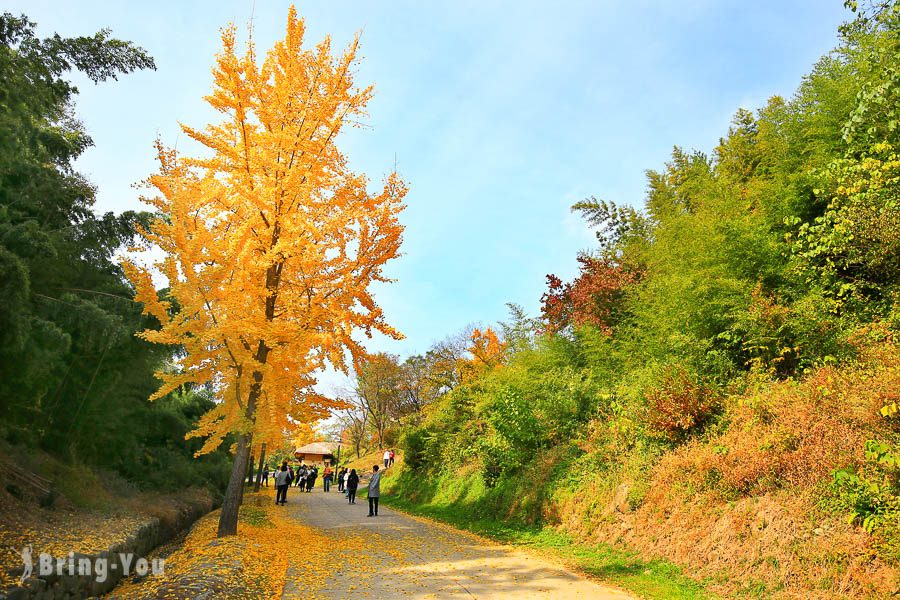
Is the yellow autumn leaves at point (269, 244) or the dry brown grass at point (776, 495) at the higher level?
the yellow autumn leaves at point (269, 244)

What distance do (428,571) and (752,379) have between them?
631cm

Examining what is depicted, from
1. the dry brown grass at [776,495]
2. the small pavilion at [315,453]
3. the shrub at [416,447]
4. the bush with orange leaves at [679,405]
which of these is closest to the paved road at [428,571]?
the dry brown grass at [776,495]

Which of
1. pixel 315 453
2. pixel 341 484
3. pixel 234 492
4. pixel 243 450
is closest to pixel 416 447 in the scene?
pixel 341 484

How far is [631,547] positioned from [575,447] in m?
3.77

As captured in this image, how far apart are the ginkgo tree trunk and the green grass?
506cm

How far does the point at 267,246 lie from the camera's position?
937cm

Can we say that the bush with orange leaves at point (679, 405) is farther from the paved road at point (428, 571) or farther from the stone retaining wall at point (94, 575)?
the stone retaining wall at point (94, 575)

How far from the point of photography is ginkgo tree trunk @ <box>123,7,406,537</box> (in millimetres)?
8656

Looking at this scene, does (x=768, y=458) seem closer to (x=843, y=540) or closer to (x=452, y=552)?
(x=843, y=540)

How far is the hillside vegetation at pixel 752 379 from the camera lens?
575cm

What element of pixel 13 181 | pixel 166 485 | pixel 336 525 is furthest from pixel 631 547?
pixel 166 485

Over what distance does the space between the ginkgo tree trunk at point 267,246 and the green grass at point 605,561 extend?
506 cm

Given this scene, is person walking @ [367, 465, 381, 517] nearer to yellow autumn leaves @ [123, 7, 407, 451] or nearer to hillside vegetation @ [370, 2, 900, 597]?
hillside vegetation @ [370, 2, 900, 597]

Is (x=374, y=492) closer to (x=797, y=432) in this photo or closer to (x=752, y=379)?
(x=752, y=379)
